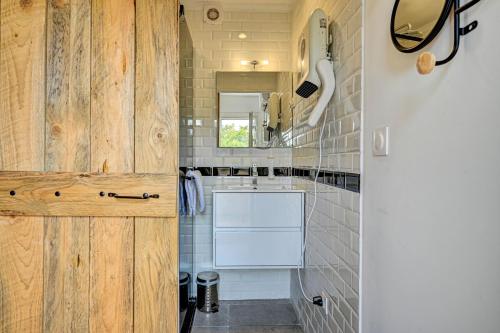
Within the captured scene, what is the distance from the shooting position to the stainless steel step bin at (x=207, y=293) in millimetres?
2273

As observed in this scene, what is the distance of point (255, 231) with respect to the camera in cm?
207

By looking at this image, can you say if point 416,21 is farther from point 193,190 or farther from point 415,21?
point 193,190

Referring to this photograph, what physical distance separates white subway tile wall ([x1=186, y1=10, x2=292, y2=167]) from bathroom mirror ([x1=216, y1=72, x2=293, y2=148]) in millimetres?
57

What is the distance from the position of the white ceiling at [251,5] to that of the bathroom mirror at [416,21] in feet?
5.92

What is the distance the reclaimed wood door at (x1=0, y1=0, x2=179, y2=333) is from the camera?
143cm

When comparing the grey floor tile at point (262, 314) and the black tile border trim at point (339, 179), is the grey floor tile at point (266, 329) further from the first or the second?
the black tile border trim at point (339, 179)

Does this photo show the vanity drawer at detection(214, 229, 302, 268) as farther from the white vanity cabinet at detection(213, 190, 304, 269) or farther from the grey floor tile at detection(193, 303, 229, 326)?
the grey floor tile at detection(193, 303, 229, 326)

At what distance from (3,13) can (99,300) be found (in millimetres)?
1487

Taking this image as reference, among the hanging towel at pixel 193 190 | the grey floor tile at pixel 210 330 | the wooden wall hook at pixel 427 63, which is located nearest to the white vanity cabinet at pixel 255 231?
the hanging towel at pixel 193 190

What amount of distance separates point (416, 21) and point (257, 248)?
1.66 meters

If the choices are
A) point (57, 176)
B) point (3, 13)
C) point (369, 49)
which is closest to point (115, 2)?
point (3, 13)

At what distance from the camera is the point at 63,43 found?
143 cm

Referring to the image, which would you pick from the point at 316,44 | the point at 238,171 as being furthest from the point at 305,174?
the point at 316,44

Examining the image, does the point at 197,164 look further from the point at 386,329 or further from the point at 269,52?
the point at 386,329
